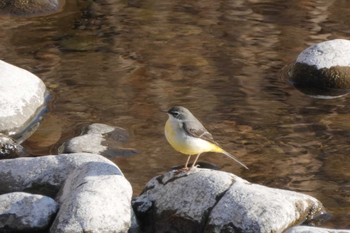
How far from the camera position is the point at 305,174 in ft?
33.8

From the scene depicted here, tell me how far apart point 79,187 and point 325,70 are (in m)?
5.38

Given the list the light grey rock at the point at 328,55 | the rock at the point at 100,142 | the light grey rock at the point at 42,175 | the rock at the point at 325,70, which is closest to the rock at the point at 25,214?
the light grey rock at the point at 42,175

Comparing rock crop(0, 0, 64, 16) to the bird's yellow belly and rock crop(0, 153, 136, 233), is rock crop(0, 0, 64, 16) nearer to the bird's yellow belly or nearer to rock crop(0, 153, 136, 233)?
rock crop(0, 153, 136, 233)

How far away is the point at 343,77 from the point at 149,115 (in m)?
2.66

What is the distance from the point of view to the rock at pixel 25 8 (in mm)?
16094

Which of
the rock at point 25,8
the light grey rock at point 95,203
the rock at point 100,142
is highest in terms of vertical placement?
the light grey rock at point 95,203

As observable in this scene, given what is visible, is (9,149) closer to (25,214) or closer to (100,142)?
(100,142)

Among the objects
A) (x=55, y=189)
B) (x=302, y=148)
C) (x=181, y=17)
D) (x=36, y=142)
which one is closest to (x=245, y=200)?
(x=55, y=189)

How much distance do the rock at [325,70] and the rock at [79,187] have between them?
15.5 ft

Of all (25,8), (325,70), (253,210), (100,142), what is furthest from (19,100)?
(25,8)

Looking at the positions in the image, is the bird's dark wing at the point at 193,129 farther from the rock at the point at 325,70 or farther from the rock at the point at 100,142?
the rock at the point at 325,70

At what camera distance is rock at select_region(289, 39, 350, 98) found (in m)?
13.0

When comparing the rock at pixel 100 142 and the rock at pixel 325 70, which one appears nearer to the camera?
the rock at pixel 100 142

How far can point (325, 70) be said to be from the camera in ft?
43.0
